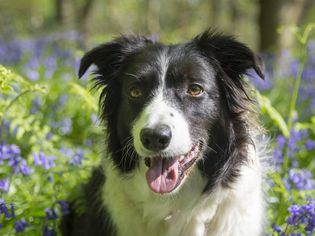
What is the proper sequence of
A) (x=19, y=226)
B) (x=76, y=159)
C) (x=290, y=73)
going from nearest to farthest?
1. (x=19, y=226)
2. (x=76, y=159)
3. (x=290, y=73)

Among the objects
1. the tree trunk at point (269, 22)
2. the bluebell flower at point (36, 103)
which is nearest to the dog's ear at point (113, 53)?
the bluebell flower at point (36, 103)

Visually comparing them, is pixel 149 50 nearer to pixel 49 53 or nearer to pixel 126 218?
pixel 126 218

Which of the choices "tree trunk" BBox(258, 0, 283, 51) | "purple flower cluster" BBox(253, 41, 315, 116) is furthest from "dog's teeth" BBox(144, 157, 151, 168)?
"tree trunk" BBox(258, 0, 283, 51)

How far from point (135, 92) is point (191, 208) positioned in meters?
0.85

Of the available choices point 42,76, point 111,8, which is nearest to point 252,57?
point 42,76

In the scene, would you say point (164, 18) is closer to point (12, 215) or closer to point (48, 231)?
point (48, 231)

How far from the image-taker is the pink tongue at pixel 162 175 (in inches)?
132

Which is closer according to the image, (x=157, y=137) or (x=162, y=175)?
(x=157, y=137)

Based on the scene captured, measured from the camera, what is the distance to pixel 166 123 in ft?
10.3

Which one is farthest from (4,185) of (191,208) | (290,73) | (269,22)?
(269,22)

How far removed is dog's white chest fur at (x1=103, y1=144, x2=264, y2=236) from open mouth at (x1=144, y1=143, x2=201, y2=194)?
21 centimetres

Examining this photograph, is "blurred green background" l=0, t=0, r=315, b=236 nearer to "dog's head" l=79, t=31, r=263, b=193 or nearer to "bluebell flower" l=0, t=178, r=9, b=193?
"bluebell flower" l=0, t=178, r=9, b=193

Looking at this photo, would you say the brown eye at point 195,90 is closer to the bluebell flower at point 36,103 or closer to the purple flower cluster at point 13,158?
the purple flower cluster at point 13,158

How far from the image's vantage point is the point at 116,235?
377cm
